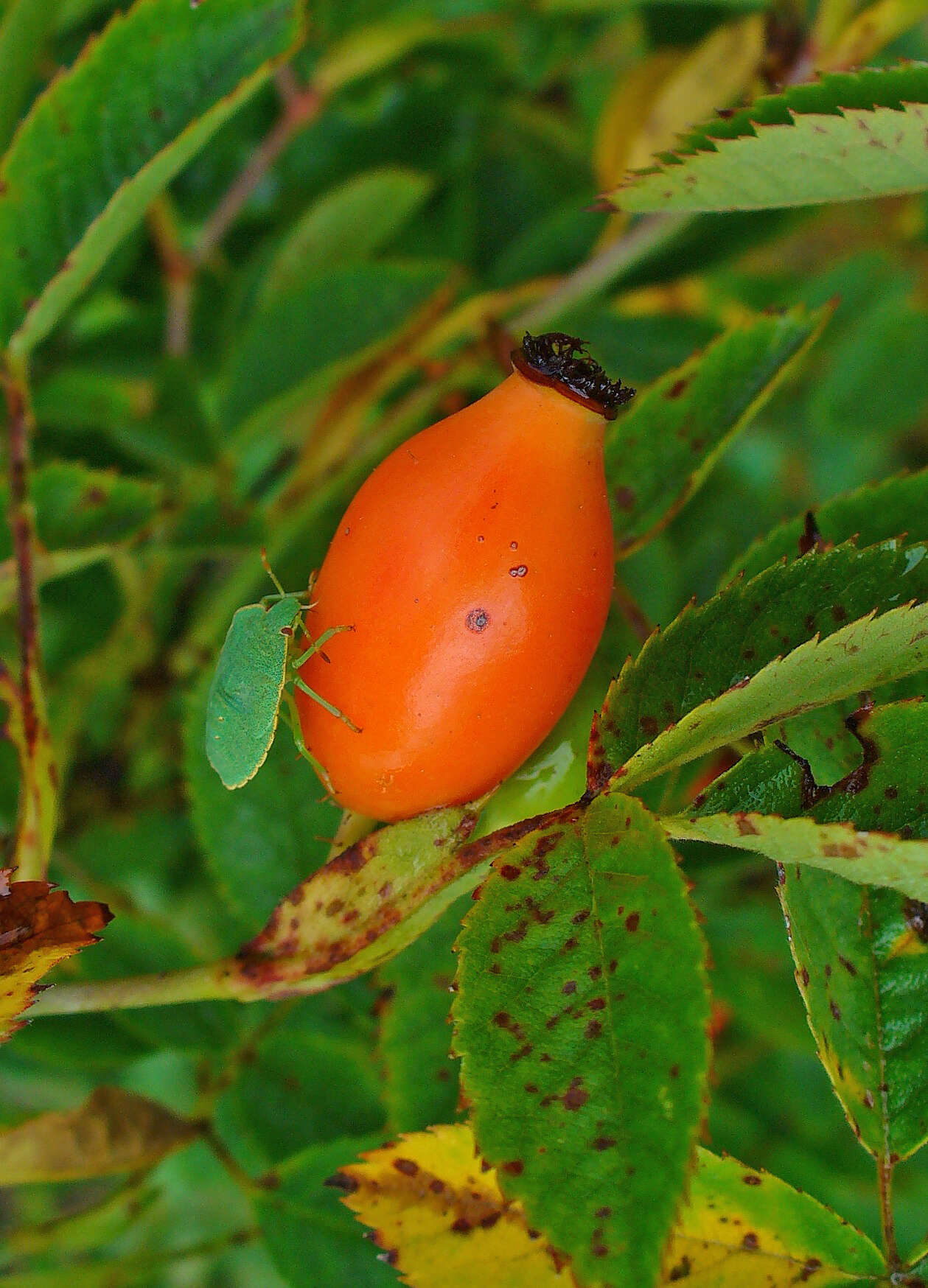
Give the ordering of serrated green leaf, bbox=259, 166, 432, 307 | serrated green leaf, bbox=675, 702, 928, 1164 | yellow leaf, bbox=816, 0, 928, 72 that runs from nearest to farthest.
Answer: serrated green leaf, bbox=675, 702, 928, 1164, yellow leaf, bbox=816, 0, 928, 72, serrated green leaf, bbox=259, 166, 432, 307

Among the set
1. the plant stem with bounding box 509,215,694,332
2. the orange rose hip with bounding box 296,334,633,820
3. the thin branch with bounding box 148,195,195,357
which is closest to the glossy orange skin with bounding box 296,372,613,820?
the orange rose hip with bounding box 296,334,633,820

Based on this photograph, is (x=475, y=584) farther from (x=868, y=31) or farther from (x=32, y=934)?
(x=868, y=31)

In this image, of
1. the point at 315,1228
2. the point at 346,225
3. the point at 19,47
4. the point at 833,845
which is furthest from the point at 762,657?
the point at 346,225

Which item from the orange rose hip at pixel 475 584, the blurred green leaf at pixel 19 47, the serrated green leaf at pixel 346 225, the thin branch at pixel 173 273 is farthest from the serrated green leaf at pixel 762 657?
the thin branch at pixel 173 273

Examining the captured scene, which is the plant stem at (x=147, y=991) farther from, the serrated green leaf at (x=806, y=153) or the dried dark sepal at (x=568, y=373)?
the serrated green leaf at (x=806, y=153)

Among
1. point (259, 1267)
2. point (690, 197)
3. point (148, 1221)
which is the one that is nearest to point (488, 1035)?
point (690, 197)

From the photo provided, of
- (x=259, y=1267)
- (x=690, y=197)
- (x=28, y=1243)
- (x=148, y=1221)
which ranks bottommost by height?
(x=259, y=1267)

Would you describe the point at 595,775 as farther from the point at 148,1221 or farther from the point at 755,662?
the point at 148,1221

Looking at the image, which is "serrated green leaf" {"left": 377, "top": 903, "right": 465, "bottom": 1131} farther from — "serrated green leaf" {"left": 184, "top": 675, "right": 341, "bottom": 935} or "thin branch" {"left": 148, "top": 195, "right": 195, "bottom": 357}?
"thin branch" {"left": 148, "top": 195, "right": 195, "bottom": 357}
